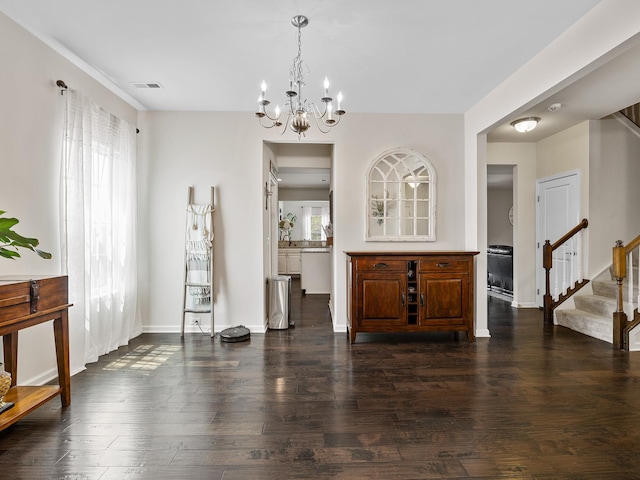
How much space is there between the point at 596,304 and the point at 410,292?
242cm

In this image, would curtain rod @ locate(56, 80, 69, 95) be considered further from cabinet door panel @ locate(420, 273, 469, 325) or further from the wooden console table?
cabinet door panel @ locate(420, 273, 469, 325)

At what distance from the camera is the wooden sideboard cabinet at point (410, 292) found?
3.69 m

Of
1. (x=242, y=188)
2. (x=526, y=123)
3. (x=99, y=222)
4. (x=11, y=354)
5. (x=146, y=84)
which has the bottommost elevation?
(x=11, y=354)

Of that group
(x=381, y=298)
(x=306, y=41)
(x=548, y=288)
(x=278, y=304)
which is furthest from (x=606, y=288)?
(x=306, y=41)

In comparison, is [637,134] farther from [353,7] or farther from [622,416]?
[353,7]

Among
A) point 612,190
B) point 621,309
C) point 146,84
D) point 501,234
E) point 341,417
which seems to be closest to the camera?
point 341,417

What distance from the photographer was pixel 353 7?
2.24 m

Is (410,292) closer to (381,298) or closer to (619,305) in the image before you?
(381,298)

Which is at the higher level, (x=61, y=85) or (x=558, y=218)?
(x=61, y=85)

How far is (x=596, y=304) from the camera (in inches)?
165

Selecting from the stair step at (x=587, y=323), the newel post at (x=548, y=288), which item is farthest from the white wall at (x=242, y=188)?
the stair step at (x=587, y=323)

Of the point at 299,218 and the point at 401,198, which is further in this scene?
the point at 299,218

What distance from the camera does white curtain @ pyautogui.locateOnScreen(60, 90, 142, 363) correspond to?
9.47 feet

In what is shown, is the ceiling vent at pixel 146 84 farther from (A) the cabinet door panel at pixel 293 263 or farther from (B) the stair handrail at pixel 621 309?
(A) the cabinet door panel at pixel 293 263
